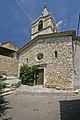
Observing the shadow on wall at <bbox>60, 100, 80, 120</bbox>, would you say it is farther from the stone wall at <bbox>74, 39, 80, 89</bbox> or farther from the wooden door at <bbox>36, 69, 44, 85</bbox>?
the wooden door at <bbox>36, 69, 44, 85</bbox>

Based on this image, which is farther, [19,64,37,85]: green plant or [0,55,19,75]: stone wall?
[0,55,19,75]: stone wall

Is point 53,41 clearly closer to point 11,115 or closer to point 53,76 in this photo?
point 53,76

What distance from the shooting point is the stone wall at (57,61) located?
16734 millimetres

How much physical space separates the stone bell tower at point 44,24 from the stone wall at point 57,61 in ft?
10.8

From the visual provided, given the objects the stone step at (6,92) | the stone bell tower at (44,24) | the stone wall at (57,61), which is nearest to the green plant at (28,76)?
the stone wall at (57,61)

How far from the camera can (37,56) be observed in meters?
19.6

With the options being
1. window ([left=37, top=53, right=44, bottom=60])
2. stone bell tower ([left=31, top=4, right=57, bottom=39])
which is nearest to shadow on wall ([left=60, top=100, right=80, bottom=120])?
window ([left=37, top=53, right=44, bottom=60])

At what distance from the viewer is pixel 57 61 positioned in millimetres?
17609

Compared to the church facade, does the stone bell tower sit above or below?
above

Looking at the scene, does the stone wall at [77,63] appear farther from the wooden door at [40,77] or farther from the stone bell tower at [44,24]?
the stone bell tower at [44,24]

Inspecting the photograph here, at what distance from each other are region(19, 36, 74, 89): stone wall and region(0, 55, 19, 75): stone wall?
378cm

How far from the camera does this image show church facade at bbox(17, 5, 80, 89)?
1681cm

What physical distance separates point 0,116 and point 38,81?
490 inches

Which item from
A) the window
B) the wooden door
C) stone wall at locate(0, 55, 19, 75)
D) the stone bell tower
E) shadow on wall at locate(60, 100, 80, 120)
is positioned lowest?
shadow on wall at locate(60, 100, 80, 120)
